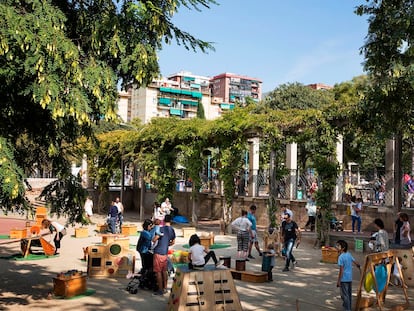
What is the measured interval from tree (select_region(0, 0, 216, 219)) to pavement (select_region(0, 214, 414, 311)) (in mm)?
2914

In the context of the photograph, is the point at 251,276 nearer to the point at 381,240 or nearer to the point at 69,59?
the point at 381,240

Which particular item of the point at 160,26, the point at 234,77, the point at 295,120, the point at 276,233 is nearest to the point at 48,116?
the point at 160,26

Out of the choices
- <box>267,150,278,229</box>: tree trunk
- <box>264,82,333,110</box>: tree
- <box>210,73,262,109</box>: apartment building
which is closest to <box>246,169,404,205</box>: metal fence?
<box>267,150,278,229</box>: tree trunk

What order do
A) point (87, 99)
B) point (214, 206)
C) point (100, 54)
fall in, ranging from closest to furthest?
point (87, 99)
point (100, 54)
point (214, 206)

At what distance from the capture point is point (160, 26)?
6.38m

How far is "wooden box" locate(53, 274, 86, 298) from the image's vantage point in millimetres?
9141

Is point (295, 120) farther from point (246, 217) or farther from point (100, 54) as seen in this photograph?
point (100, 54)

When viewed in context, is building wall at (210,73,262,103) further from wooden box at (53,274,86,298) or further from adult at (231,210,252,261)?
wooden box at (53,274,86,298)

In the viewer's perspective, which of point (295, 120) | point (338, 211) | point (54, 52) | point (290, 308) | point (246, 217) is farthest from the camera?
point (338, 211)

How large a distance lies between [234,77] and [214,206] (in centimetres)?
13421

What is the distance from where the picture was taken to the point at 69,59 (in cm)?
597

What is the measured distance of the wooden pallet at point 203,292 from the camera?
24.7 feet

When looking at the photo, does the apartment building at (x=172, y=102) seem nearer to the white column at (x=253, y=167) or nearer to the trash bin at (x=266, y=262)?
the white column at (x=253, y=167)

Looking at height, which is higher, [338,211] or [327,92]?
[327,92]
